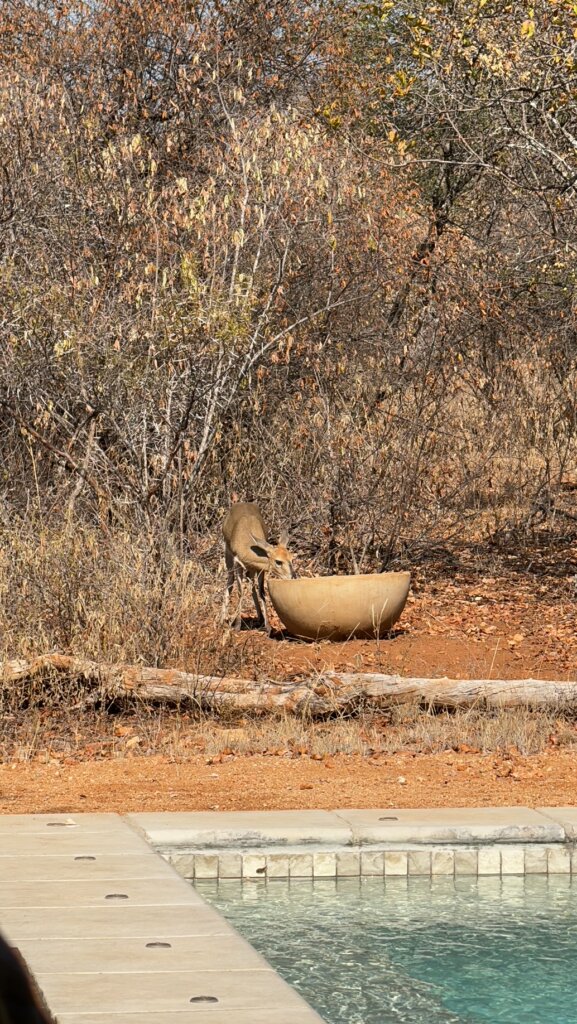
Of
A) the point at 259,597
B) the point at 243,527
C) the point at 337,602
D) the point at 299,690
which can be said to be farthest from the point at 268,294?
the point at 299,690

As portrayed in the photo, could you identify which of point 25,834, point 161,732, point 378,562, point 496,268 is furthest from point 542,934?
point 496,268

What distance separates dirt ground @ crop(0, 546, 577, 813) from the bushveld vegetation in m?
0.96

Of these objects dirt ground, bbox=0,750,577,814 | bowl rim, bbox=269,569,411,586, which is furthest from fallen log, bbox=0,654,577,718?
bowl rim, bbox=269,569,411,586

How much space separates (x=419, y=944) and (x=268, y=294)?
866 centimetres

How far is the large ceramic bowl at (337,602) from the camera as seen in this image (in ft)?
37.6

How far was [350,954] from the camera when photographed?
546 centimetres

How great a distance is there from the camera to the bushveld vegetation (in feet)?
40.2

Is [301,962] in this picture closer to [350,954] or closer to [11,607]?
[350,954]

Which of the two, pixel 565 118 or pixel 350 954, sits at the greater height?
pixel 565 118

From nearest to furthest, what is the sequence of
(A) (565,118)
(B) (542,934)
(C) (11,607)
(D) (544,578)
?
(B) (542,934) → (C) (11,607) → (A) (565,118) → (D) (544,578)

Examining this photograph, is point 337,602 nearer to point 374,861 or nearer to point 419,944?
point 374,861

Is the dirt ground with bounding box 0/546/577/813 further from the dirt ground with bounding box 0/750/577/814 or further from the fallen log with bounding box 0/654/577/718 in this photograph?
the fallen log with bounding box 0/654/577/718

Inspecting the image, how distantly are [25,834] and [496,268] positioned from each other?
11.2 metres

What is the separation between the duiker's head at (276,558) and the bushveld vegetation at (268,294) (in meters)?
0.55
